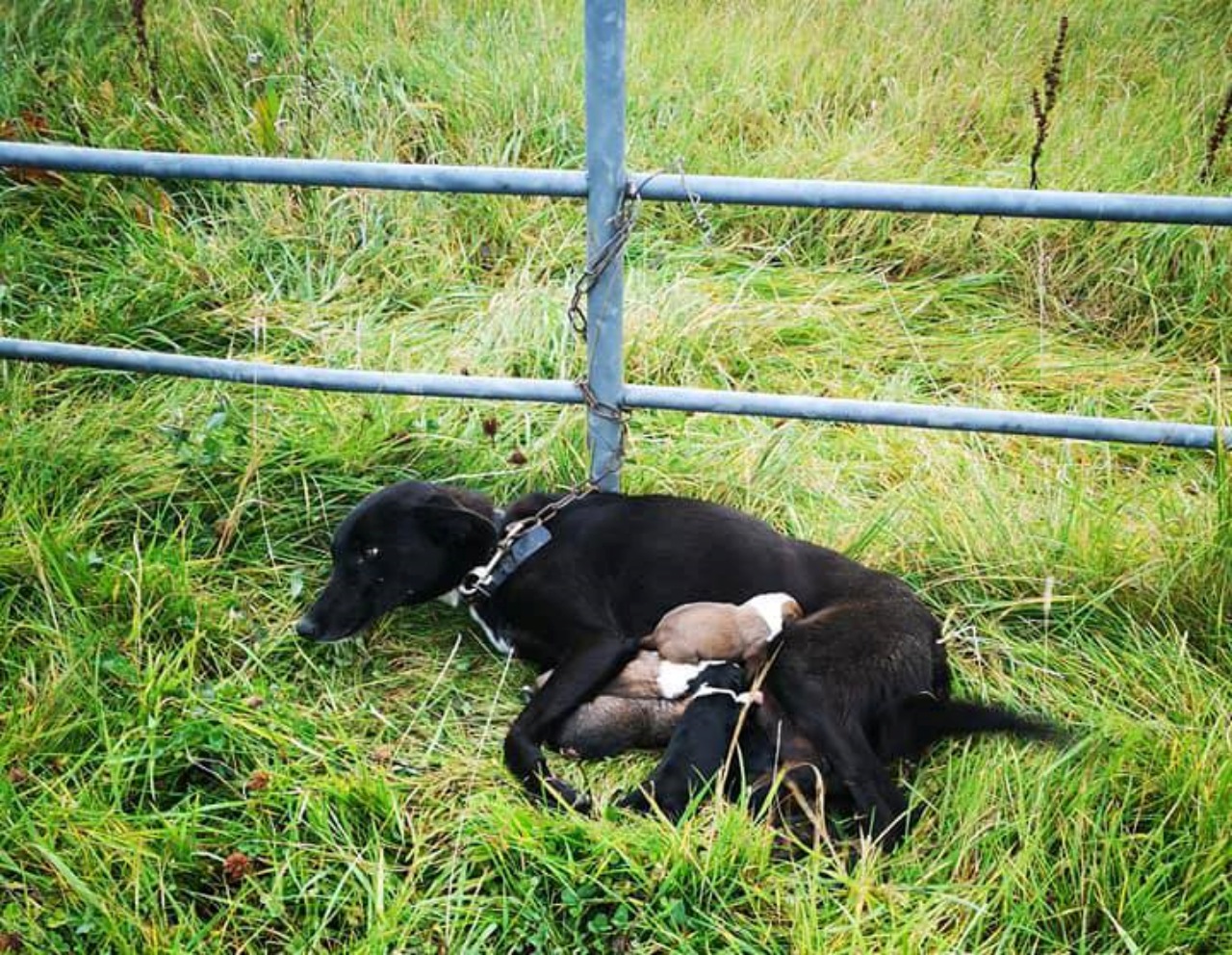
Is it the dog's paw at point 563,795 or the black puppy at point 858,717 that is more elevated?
the black puppy at point 858,717

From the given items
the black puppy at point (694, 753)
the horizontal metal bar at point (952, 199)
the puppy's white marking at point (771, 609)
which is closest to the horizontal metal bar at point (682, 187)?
the horizontal metal bar at point (952, 199)

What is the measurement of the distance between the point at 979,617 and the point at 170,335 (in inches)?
113

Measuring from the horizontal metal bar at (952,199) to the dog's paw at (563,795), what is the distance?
138 centimetres

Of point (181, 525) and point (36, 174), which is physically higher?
point (36, 174)

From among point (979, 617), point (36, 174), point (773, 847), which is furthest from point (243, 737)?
point (36, 174)

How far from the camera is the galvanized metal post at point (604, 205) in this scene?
9.39ft

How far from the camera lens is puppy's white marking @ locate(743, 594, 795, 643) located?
2949 mm

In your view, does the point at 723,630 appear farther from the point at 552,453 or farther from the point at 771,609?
the point at 552,453

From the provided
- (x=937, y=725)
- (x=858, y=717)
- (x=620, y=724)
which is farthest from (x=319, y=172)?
(x=937, y=725)

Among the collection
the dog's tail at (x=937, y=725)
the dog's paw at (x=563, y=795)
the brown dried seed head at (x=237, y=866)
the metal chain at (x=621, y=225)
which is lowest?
the dog's paw at (x=563, y=795)

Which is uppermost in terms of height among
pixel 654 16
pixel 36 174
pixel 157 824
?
pixel 654 16

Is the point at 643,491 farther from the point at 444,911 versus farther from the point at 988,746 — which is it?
the point at 444,911

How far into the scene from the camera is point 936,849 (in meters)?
2.57

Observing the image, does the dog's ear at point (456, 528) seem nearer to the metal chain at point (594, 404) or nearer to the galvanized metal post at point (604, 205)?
the metal chain at point (594, 404)
